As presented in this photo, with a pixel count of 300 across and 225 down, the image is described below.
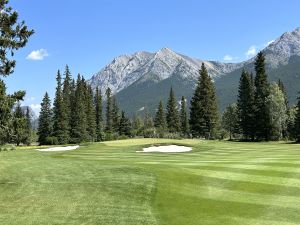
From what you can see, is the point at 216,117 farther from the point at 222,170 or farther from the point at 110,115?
the point at 222,170

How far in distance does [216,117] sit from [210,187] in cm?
8186

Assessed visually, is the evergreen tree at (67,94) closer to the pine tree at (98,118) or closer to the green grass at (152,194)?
the pine tree at (98,118)

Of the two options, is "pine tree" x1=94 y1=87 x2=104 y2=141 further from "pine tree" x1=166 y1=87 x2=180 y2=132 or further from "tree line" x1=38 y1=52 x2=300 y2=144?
"pine tree" x1=166 y1=87 x2=180 y2=132

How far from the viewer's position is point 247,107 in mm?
101625

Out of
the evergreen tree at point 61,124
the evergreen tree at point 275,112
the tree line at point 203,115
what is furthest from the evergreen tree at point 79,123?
the evergreen tree at point 275,112

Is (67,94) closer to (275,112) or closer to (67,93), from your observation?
(67,93)

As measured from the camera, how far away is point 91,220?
49.4ft

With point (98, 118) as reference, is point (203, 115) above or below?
below

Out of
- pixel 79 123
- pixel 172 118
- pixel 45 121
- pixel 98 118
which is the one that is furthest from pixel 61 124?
pixel 172 118

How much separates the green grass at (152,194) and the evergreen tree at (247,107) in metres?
73.8

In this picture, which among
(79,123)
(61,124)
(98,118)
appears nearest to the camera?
(61,124)

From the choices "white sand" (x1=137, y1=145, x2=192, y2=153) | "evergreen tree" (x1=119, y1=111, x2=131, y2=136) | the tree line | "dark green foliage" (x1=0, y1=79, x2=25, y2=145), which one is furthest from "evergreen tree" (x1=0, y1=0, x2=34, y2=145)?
"evergreen tree" (x1=119, y1=111, x2=131, y2=136)

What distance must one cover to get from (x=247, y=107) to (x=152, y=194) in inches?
3414

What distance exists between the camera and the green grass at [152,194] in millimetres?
15234
